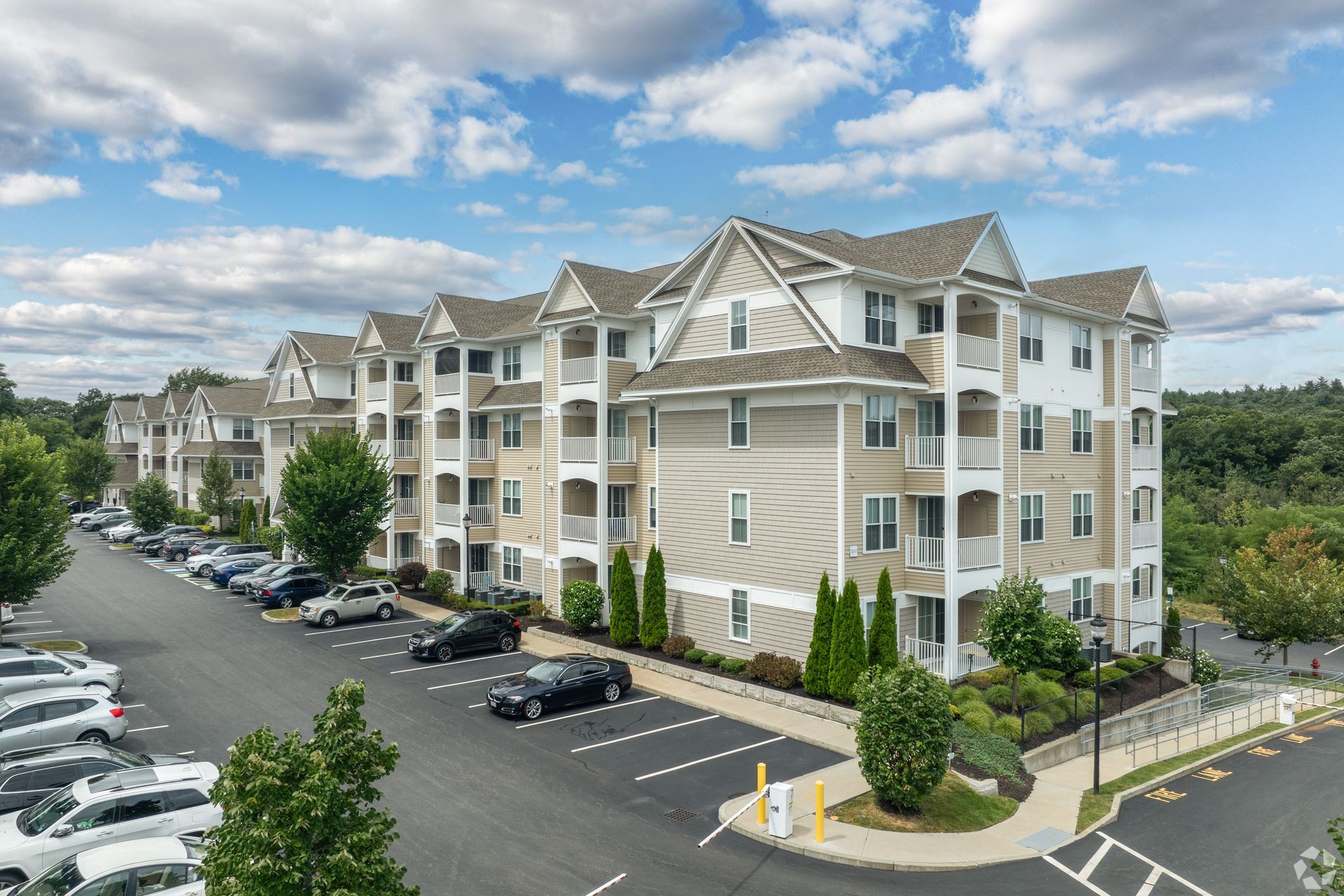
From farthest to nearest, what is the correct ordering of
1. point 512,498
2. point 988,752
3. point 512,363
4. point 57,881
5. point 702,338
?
1. point 512,363
2. point 512,498
3. point 702,338
4. point 988,752
5. point 57,881

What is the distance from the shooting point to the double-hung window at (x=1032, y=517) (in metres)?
28.8

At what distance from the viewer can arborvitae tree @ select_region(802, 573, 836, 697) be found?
2403cm

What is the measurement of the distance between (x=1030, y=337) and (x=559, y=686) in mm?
19871

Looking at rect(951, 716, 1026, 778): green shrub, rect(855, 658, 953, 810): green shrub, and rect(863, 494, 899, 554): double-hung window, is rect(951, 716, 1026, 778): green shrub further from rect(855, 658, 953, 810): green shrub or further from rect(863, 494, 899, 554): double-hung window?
rect(863, 494, 899, 554): double-hung window

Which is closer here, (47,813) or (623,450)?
(47,813)

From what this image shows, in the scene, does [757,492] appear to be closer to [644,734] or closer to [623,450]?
[623,450]

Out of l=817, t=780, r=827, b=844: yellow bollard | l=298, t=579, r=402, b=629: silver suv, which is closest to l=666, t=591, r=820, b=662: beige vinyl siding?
l=817, t=780, r=827, b=844: yellow bollard

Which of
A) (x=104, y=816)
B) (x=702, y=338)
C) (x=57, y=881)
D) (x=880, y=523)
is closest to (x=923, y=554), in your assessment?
(x=880, y=523)

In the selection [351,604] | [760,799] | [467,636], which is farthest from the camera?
[351,604]

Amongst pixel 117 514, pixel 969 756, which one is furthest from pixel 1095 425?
pixel 117 514

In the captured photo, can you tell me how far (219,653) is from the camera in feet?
96.3

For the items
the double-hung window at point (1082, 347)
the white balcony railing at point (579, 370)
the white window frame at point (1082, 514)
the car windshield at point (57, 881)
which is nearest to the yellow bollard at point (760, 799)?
the car windshield at point (57, 881)

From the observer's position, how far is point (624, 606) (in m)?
30.2

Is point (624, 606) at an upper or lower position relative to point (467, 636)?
upper
